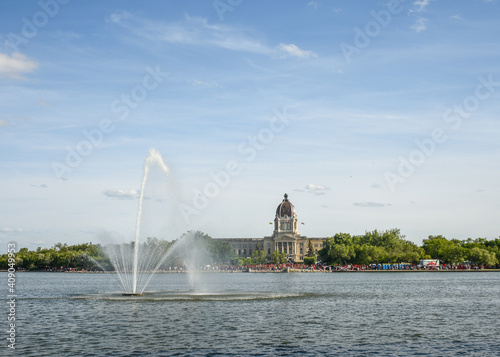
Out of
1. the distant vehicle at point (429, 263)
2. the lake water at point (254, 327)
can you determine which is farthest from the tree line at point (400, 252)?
the lake water at point (254, 327)

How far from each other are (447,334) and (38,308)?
3837 cm

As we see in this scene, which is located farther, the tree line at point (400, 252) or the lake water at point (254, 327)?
the tree line at point (400, 252)

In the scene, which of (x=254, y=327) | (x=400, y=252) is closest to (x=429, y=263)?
(x=400, y=252)

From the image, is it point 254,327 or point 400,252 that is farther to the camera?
point 400,252

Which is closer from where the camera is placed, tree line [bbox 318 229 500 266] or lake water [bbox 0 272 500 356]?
lake water [bbox 0 272 500 356]

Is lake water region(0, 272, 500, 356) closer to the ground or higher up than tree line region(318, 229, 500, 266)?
closer to the ground

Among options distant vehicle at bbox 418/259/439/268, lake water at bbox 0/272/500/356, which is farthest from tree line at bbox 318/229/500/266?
lake water at bbox 0/272/500/356

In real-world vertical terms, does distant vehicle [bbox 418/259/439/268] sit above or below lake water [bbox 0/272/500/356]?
above

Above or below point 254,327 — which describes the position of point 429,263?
above

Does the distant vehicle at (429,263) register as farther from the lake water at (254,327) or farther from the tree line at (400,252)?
the lake water at (254,327)

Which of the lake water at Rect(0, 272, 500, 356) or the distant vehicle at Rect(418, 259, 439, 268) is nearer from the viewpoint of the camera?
the lake water at Rect(0, 272, 500, 356)

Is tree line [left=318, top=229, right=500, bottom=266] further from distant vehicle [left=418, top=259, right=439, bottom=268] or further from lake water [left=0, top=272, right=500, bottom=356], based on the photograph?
lake water [left=0, top=272, right=500, bottom=356]

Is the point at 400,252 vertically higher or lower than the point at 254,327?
higher

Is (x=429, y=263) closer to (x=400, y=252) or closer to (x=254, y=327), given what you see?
(x=400, y=252)
